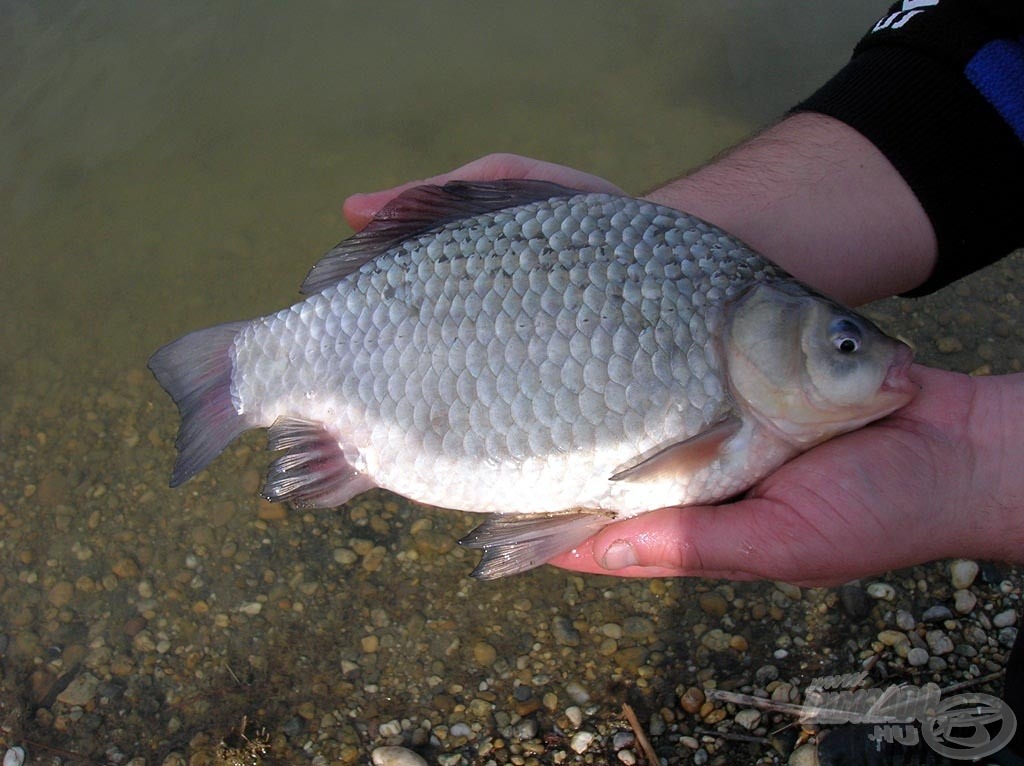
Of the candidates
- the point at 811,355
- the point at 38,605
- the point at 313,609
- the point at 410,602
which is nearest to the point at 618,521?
the point at 811,355

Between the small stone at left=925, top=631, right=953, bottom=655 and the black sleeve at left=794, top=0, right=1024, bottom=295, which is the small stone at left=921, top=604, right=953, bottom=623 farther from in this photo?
the black sleeve at left=794, top=0, right=1024, bottom=295

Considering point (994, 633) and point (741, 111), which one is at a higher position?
point (741, 111)

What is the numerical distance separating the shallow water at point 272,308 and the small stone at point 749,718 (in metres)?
0.18

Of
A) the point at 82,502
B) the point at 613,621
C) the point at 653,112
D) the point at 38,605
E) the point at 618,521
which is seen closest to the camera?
the point at 618,521

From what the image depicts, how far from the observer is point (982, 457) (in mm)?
2004

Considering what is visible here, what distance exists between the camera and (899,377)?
200cm

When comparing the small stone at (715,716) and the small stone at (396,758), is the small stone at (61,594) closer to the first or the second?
the small stone at (396,758)

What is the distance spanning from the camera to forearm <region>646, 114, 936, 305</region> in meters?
2.78

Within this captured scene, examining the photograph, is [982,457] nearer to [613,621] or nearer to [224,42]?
[613,621]

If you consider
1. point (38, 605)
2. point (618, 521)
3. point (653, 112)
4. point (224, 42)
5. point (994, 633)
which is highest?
point (224, 42)

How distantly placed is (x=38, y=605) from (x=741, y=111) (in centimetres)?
519

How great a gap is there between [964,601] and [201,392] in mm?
2807

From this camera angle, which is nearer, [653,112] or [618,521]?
[618,521]

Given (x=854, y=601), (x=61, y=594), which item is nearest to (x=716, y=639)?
(x=854, y=601)
